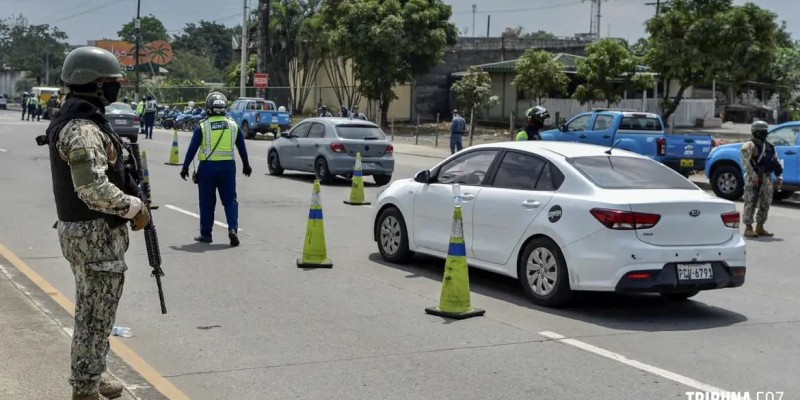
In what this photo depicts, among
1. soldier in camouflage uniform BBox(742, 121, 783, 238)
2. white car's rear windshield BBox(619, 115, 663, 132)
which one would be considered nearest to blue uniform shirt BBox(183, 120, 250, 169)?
soldier in camouflage uniform BBox(742, 121, 783, 238)

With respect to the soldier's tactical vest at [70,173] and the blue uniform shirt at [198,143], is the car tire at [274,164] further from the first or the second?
the soldier's tactical vest at [70,173]

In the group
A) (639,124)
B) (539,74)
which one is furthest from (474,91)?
(639,124)

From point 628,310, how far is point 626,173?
1270mm

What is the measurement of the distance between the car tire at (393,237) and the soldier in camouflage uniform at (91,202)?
6.04 m

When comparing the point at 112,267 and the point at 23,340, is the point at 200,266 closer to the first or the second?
the point at 23,340

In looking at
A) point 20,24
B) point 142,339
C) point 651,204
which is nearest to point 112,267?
point 142,339

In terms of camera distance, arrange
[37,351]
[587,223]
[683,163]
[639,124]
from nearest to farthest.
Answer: [37,351] < [587,223] < [683,163] < [639,124]

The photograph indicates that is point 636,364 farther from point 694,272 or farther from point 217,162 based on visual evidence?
point 217,162

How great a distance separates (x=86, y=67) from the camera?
5.19m

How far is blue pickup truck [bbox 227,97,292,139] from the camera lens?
41.9 metres

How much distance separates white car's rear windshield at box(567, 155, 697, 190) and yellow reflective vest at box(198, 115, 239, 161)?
4876 millimetres

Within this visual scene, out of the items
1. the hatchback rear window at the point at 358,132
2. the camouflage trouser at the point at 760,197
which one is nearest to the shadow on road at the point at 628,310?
the camouflage trouser at the point at 760,197

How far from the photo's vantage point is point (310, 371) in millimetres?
6836

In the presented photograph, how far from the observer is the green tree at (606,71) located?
40219mm
